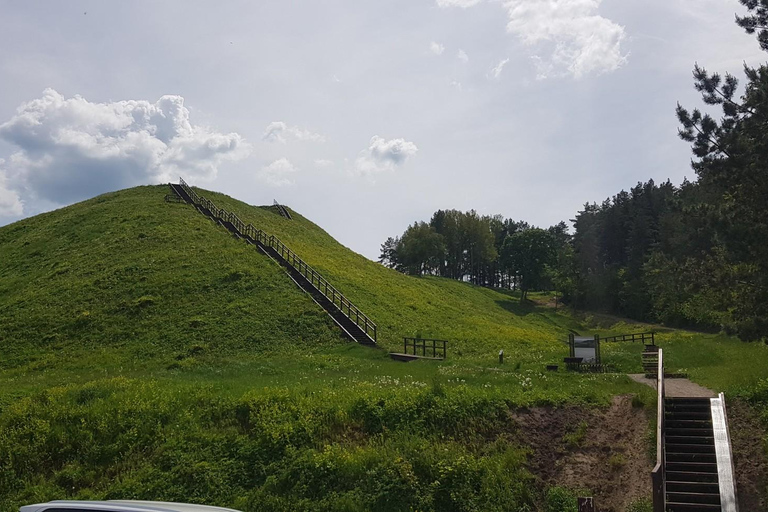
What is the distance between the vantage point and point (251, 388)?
1852cm

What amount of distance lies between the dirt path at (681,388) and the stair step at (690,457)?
145 inches

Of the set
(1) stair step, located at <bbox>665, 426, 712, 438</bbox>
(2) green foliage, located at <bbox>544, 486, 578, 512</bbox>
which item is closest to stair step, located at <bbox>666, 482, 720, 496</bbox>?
(1) stair step, located at <bbox>665, 426, 712, 438</bbox>

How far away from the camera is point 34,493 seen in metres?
13.3

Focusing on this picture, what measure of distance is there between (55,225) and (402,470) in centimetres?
5263

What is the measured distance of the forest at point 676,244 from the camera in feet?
56.9

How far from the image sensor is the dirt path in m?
17.6

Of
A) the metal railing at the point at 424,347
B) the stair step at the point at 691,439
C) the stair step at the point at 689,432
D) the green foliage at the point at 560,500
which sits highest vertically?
the metal railing at the point at 424,347

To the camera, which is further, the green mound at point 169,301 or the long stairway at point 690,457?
the green mound at point 169,301

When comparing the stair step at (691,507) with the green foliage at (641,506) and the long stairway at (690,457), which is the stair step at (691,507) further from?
the green foliage at (641,506)

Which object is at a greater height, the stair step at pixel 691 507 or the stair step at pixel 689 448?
the stair step at pixel 689 448

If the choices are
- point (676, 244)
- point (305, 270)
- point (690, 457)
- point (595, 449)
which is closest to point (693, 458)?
point (690, 457)

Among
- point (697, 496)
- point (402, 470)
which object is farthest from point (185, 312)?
point (697, 496)

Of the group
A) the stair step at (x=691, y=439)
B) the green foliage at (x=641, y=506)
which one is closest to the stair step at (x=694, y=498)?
the green foliage at (x=641, y=506)

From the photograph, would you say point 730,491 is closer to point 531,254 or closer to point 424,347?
point 424,347
